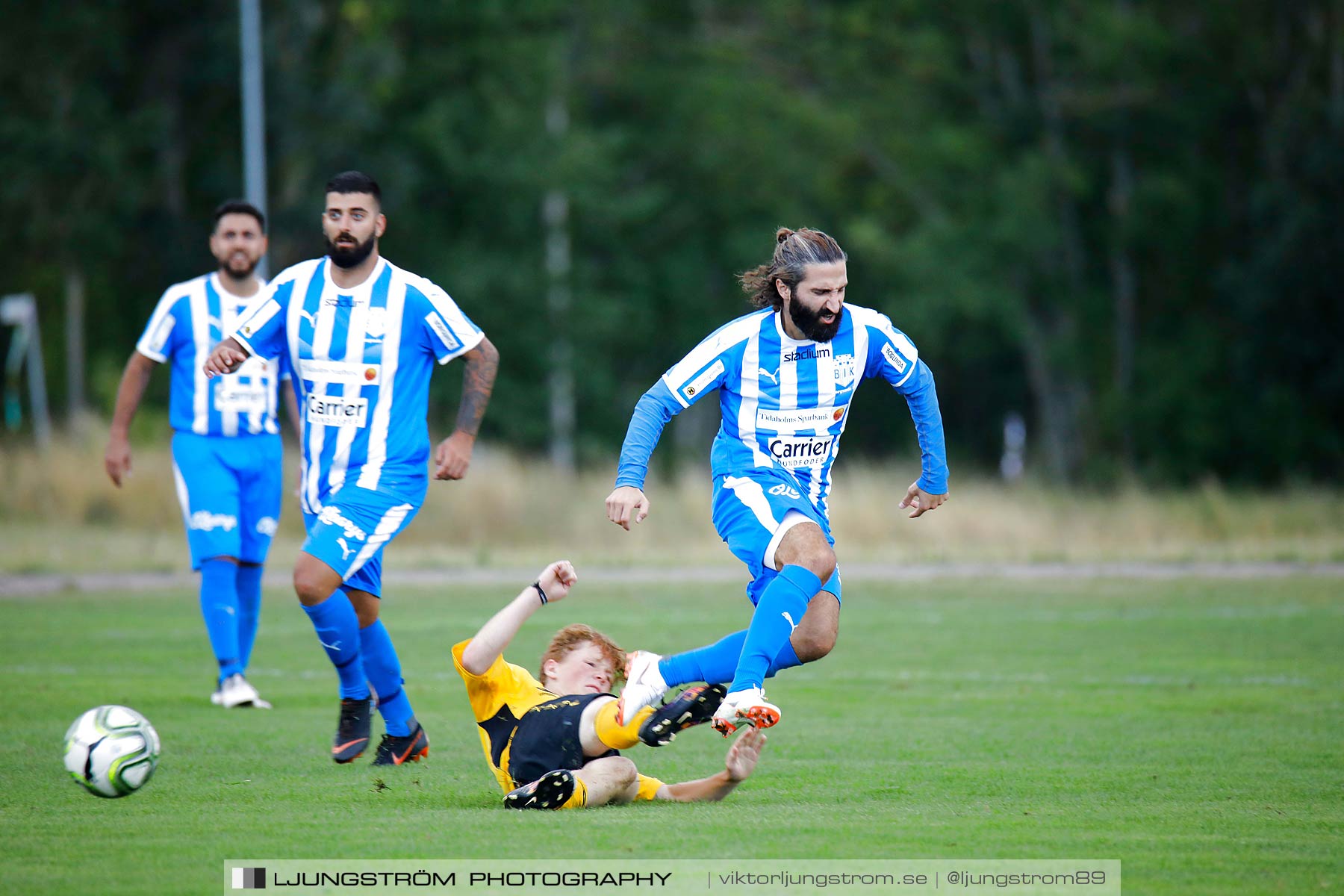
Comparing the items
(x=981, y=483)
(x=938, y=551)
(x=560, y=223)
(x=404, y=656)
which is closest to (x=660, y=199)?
(x=560, y=223)

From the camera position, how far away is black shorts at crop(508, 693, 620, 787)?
19.9 feet

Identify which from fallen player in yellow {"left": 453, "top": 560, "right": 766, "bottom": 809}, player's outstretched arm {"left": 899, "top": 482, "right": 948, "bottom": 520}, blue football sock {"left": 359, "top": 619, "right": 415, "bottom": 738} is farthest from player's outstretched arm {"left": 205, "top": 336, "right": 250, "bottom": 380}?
player's outstretched arm {"left": 899, "top": 482, "right": 948, "bottom": 520}

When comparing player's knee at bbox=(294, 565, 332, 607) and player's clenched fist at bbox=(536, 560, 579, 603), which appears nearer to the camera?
player's clenched fist at bbox=(536, 560, 579, 603)

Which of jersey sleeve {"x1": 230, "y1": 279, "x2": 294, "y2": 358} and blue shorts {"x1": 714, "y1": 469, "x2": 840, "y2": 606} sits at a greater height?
jersey sleeve {"x1": 230, "y1": 279, "x2": 294, "y2": 358}

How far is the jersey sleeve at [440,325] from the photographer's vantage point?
7.35 m

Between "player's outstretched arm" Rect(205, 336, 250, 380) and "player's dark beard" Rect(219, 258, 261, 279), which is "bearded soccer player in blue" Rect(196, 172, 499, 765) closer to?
"player's outstretched arm" Rect(205, 336, 250, 380)

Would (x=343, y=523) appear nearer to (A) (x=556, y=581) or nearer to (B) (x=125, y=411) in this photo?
(A) (x=556, y=581)

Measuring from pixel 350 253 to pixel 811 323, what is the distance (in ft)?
6.81

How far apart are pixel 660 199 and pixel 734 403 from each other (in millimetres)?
39384

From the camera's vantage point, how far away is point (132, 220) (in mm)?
37750

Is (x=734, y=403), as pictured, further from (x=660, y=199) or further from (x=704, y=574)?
(x=660, y=199)

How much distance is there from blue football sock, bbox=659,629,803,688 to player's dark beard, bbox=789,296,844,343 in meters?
1.24

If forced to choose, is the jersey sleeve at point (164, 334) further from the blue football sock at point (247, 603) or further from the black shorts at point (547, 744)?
the black shorts at point (547, 744)

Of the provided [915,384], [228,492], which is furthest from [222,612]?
[915,384]
